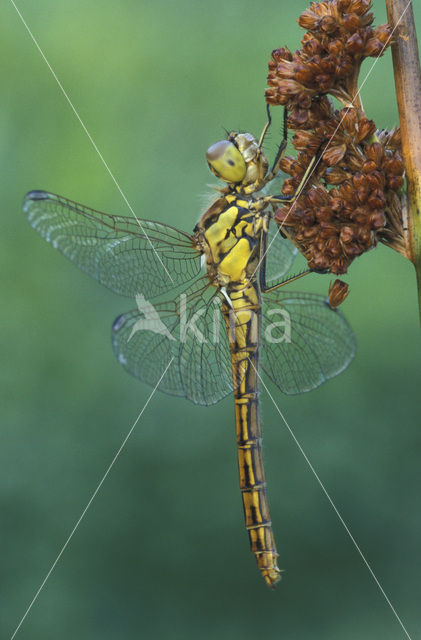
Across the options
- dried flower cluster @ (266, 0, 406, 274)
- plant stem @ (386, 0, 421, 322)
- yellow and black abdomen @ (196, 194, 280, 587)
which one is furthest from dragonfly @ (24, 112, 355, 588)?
plant stem @ (386, 0, 421, 322)

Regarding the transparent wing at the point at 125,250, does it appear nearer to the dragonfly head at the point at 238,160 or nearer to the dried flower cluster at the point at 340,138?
the dragonfly head at the point at 238,160

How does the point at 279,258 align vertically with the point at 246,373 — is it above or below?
above

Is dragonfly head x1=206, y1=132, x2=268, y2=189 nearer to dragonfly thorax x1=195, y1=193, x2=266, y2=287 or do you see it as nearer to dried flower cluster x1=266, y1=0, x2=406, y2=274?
dragonfly thorax x1=195, y1=193, x2=266, y2=287

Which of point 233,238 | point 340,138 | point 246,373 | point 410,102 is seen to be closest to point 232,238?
point 233,238

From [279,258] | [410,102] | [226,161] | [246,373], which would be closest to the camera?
[410,102]

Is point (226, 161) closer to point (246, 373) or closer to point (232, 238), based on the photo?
point (232, 238)

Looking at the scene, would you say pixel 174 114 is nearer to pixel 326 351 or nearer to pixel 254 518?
pixel 326 351
